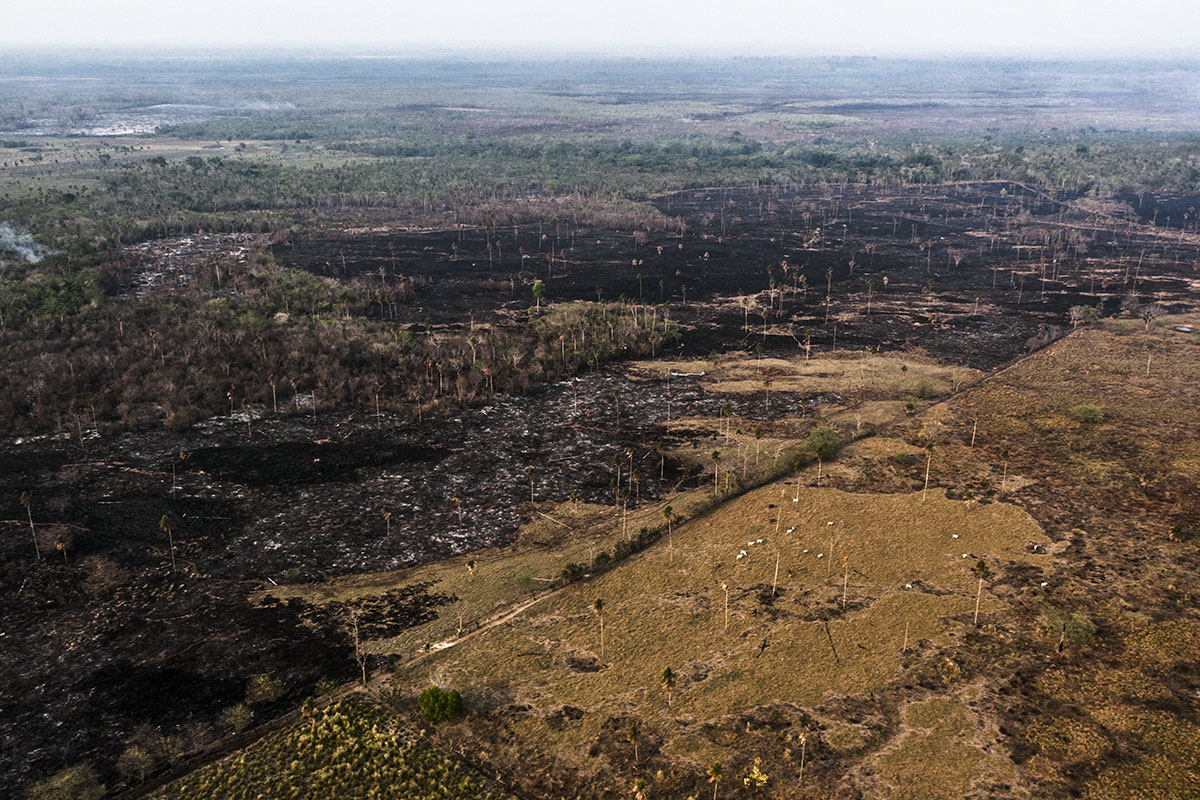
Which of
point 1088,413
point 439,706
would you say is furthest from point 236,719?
point 1088,413

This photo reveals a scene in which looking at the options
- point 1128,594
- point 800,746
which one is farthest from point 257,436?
→ point 1128,594

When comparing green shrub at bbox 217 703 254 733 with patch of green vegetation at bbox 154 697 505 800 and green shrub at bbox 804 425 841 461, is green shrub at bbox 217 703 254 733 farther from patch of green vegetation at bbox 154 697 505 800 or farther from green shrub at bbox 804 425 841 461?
green shrub at bbox 804 425 841 461

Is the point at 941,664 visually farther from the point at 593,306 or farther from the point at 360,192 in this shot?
the point at 360,192

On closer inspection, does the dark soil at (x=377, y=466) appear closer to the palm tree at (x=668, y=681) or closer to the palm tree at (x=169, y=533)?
the palm tree at (x=169, y=533)

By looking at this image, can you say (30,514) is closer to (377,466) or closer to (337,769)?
(377,466)

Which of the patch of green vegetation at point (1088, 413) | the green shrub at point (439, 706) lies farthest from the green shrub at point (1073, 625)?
the green shrub at point (439, 706)

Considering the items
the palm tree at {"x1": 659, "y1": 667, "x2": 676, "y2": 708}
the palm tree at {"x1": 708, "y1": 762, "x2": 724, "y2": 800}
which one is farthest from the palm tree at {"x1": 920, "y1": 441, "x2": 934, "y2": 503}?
the palm tree at {"x1": 708, "y1": 762, "x2": 724, "y2": 800}
